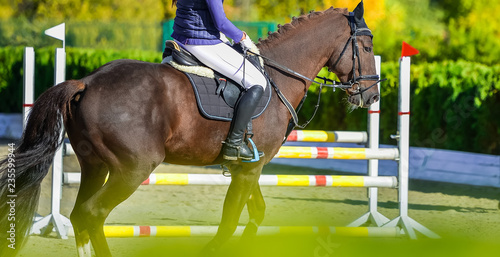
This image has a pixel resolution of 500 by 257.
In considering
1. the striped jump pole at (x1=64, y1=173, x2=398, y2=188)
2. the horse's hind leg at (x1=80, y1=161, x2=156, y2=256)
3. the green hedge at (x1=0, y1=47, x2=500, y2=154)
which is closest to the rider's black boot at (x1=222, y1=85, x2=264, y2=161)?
the horse's hind leg at (x1=80, y1=161, x2=156, y2=256)

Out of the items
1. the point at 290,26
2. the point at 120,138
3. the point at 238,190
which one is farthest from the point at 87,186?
the point at 290,26

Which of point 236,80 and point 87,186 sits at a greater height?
point 236,80

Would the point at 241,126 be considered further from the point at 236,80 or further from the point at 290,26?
the point at 290,26

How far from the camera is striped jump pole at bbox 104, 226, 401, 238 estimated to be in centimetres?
565

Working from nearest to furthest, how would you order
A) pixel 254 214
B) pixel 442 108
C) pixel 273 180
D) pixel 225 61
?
1. pixel 225 61
2. pixel 254 214
3. pixel 273 180
4. pixel 442 108

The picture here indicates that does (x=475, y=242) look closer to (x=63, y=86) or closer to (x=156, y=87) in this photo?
(x=156, y=87)

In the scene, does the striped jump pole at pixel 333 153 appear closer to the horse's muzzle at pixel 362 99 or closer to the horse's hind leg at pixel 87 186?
the horse's muzzle at pixel 362 99

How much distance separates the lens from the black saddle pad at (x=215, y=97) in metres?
4.86

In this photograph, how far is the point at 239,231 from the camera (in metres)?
5.94

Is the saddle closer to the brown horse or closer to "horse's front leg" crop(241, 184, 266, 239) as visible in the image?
the brown horse

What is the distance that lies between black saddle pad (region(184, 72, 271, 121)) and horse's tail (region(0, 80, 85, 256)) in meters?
0.82

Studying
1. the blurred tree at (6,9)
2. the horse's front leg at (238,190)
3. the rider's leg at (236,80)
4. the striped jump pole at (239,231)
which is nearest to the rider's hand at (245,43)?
the rider's leg at (236,80)

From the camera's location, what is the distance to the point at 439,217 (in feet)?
24.8

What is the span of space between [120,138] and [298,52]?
170 cm
